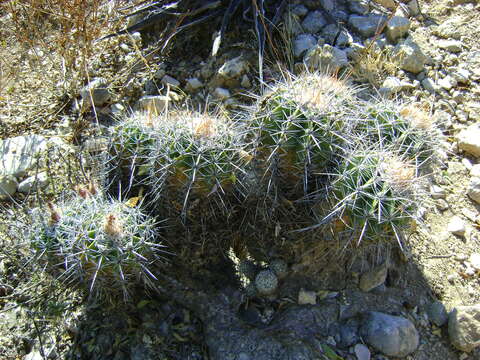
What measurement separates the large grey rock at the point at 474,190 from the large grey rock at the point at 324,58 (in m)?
1.27

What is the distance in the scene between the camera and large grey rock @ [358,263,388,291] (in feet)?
8.45

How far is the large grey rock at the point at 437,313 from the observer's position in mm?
2496

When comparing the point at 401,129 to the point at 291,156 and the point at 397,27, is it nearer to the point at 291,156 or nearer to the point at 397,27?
the point at 291,156

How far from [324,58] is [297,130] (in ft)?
4.91

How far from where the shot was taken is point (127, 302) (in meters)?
2.42

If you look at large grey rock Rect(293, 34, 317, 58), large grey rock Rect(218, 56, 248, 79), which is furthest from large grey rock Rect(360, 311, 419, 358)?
large grey rock Rect(293, 34, 317, 58)

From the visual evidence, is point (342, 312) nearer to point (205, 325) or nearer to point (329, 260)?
point (329, 260)

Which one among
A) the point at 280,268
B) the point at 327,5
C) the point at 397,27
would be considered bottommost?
the point at 280,268

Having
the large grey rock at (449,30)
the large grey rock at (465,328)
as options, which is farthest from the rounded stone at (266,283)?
the large grey rock at (449,30)

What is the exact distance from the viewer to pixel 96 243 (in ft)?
6.59

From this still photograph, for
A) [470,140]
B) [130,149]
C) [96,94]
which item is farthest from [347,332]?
[96,94]

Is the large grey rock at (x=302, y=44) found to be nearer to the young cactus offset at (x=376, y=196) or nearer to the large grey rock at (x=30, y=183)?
the young cactus offset at (x=376, y=196)

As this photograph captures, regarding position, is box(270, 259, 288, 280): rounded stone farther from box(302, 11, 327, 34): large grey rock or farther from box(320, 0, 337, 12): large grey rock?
box(320, 0, 337, 12): large grey rock

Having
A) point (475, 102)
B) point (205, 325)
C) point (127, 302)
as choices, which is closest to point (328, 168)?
point (205, 325)
